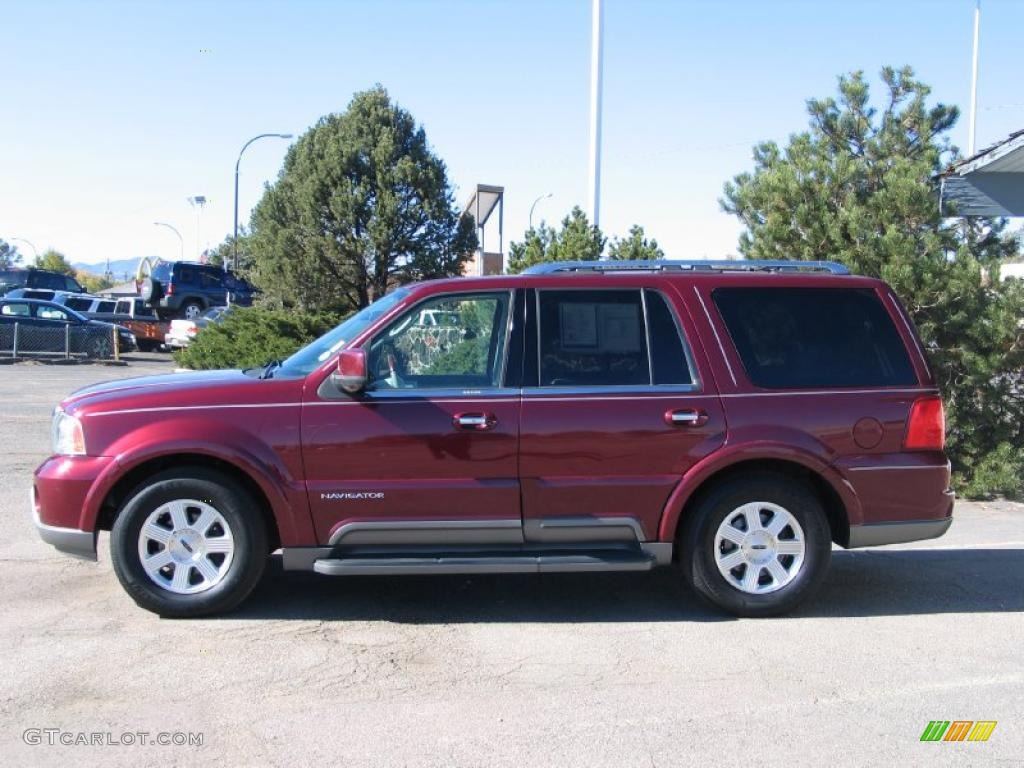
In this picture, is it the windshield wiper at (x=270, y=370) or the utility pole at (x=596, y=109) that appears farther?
the utility pole at (x=596, y=109)

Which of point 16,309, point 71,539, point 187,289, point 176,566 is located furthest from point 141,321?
point 176,566

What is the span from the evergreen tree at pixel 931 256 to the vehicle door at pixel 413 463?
554cm

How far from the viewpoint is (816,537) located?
18.9ft

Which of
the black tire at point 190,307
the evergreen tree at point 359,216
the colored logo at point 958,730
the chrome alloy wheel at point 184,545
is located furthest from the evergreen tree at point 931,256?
the black tire at point 190,307

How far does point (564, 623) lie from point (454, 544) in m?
0.78

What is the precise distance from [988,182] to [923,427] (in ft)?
20.0

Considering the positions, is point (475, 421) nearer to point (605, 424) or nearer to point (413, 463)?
point (413, 463)

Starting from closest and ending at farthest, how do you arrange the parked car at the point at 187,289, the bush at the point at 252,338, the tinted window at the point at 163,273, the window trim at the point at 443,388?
the window trim at the point at 443,388 → the bush at the point at 252,338 → the parked car at the point at 187,289 → the tinted window at the point at 163,273

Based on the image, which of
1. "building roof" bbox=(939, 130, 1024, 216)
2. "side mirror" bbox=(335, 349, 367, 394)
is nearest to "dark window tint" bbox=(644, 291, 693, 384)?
"side mirror" bbox=(335, 349, 367, 394)

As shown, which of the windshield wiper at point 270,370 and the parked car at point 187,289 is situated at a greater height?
the parked car at point 187,289

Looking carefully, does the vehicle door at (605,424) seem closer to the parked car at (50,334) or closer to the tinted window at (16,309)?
the parked car at (50,334)

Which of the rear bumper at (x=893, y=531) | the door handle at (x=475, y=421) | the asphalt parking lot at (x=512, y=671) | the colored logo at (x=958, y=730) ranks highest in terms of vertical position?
the door handle at (x=475, y=421)

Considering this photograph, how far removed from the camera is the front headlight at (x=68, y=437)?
544cm

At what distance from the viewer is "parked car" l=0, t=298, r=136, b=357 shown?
2461 cm
